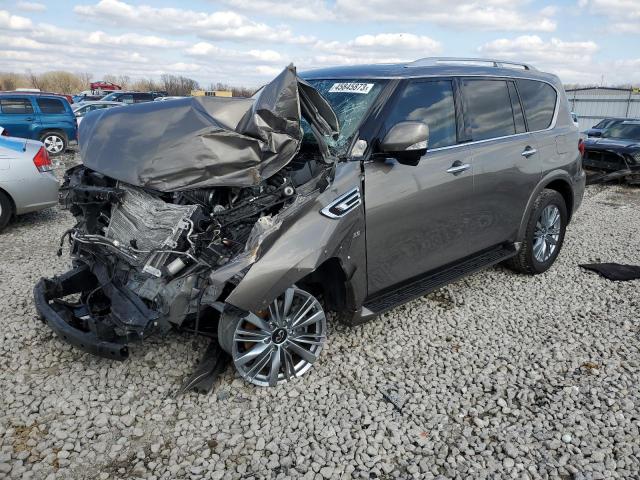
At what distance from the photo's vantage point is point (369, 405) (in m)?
3.06

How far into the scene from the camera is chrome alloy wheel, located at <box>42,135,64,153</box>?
13848 millimetres

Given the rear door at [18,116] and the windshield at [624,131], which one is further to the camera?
the rear door at [18,116]

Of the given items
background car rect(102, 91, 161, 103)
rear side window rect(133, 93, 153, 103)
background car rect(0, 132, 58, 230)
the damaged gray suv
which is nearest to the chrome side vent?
the damaged gray suv

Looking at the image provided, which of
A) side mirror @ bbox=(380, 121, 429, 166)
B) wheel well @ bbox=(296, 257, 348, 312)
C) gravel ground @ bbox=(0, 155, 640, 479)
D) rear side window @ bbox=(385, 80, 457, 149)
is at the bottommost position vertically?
gravel ground @ bbox=(0, 155, 640, 479)

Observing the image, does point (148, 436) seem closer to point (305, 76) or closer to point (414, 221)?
point (414, 221)

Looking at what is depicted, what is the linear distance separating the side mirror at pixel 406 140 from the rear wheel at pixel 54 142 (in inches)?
534

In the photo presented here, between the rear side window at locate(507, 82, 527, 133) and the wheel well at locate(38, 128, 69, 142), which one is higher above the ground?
the rear side window at locate(507, 82, 527, 133)

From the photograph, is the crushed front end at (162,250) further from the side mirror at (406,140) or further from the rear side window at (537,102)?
the rear side window at (537,102)

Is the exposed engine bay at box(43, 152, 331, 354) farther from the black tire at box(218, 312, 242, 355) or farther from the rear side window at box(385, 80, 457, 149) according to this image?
the rear side window at box(385, 80, 457, 149)

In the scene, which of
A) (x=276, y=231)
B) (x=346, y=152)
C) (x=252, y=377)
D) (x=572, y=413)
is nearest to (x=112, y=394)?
(x=252, y=377)

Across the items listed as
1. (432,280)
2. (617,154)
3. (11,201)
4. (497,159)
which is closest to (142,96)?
(11,201)

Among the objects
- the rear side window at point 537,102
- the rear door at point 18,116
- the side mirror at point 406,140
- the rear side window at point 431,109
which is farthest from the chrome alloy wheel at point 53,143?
the side mirror at point 406,140

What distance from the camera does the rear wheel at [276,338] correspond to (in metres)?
3.00

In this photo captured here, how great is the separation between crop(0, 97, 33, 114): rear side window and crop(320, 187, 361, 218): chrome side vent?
14.0m
